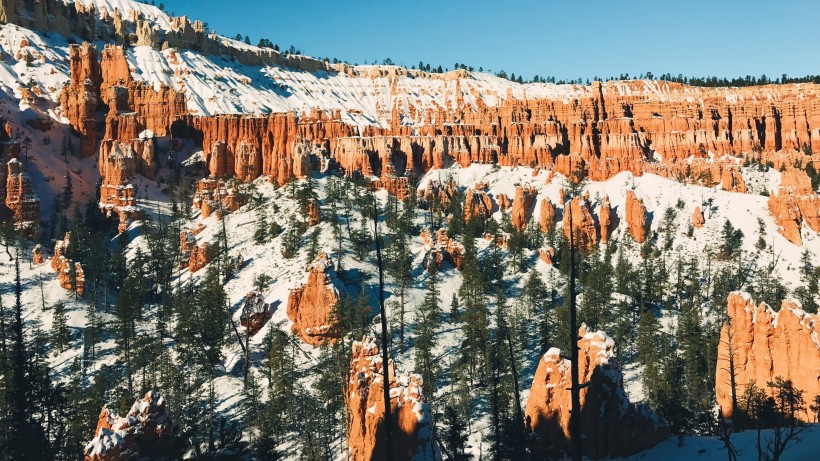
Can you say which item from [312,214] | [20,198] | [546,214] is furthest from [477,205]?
[20,198]

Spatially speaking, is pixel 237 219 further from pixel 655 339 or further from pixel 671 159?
pixel 671 159

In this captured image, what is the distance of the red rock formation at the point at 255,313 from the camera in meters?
61.2

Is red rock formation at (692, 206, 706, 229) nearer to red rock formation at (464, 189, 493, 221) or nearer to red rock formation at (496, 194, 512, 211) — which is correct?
red rock formation at (496, 194, 512, 211)

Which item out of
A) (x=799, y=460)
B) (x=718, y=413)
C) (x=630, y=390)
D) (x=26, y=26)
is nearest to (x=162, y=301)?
(x=630, y=390)

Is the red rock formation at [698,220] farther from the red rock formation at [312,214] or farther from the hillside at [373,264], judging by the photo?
the red rock formation at [312,214]

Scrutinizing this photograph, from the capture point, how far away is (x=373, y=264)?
74562mm

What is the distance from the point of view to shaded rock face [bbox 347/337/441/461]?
32.0 m

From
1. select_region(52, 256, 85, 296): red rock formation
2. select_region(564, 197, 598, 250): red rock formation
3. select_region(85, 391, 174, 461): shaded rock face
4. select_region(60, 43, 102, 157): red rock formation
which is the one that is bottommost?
select_region(85, 391, 174, 461): shaded rock face

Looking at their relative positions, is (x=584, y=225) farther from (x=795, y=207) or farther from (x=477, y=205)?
(x=795, y=207)

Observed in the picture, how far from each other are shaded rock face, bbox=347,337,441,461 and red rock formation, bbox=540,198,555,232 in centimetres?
6415

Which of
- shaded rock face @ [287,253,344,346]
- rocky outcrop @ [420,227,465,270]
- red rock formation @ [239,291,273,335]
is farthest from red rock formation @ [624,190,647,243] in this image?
red rock formation @ [239,291,273,335]

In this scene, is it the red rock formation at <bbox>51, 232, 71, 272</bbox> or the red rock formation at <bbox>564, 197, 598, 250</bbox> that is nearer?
the red rock formation at <bbox>51, 232, 71, 272</bbox>

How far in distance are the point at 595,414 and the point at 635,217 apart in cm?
6412

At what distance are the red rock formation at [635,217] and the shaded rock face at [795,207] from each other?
702 inches
